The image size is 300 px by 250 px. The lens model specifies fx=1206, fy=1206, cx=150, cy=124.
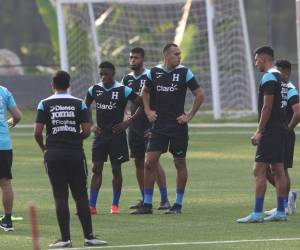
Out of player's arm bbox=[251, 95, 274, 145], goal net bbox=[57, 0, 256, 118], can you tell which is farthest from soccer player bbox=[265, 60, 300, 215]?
goal net bbox=[57, 0, 256, 118]

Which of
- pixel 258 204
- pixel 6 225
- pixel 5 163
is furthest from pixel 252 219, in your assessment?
pixel 5 163

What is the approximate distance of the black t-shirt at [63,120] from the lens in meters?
12.8

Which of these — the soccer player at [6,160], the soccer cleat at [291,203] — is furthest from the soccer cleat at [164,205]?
the soccer player at [6,160]

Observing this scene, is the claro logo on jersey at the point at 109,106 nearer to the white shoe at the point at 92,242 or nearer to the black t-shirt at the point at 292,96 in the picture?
the black t-shirt at the point at 292,96

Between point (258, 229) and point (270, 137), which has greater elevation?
point (270, 137)

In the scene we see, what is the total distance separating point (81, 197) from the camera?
12.7 m

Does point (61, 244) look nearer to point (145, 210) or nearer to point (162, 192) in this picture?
point (145, 210)

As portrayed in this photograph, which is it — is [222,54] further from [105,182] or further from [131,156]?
[131,156]

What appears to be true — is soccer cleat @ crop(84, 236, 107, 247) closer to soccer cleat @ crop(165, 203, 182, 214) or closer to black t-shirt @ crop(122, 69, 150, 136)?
soccer cleat @ crop(165, 203, 182, 214)

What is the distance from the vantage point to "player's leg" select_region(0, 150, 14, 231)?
46.5 feet

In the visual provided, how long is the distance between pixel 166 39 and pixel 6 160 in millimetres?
24292

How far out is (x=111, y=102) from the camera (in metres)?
15.9

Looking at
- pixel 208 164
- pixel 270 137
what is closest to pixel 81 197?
pixel 270 137

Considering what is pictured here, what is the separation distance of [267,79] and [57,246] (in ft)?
11.4
